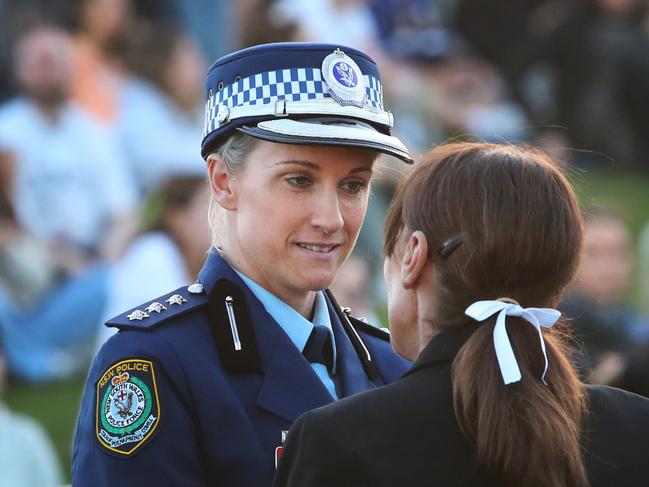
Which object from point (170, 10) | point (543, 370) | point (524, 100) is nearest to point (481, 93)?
point (524, 100)

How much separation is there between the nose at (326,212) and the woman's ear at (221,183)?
0.60ft

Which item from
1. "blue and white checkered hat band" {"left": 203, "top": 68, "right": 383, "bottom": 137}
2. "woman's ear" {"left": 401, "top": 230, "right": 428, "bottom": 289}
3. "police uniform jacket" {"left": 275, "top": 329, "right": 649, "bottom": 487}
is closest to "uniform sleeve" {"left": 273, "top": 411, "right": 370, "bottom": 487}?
"police uniform jacket" {"left": 275, "top": 329, "right": 649, "bottom": 487}

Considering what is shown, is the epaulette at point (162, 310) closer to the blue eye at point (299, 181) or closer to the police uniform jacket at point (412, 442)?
the blue eye at point (299, 181)

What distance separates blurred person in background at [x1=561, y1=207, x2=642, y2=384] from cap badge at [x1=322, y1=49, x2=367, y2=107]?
8.35 ft

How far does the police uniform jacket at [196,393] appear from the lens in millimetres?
2129

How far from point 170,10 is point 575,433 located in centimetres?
544

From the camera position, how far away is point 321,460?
1.85 metres

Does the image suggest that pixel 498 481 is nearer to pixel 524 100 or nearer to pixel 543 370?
pixel 543 370

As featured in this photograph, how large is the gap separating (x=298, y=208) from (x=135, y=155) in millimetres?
4437

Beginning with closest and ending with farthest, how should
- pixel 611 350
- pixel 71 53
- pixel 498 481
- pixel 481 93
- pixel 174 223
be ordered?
1. pixel 498 481
2. pixel 611 350
3. pixel 174 223
4. pixel 71 53
5. pixel 481 93

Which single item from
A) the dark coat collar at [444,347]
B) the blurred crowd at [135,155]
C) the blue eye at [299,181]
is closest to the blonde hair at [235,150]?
the blue eye at [299,181]

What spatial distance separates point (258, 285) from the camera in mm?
2445

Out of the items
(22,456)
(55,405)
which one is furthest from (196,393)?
(55,405)

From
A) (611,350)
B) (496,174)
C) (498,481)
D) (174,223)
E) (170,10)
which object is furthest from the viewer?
(170,10)
